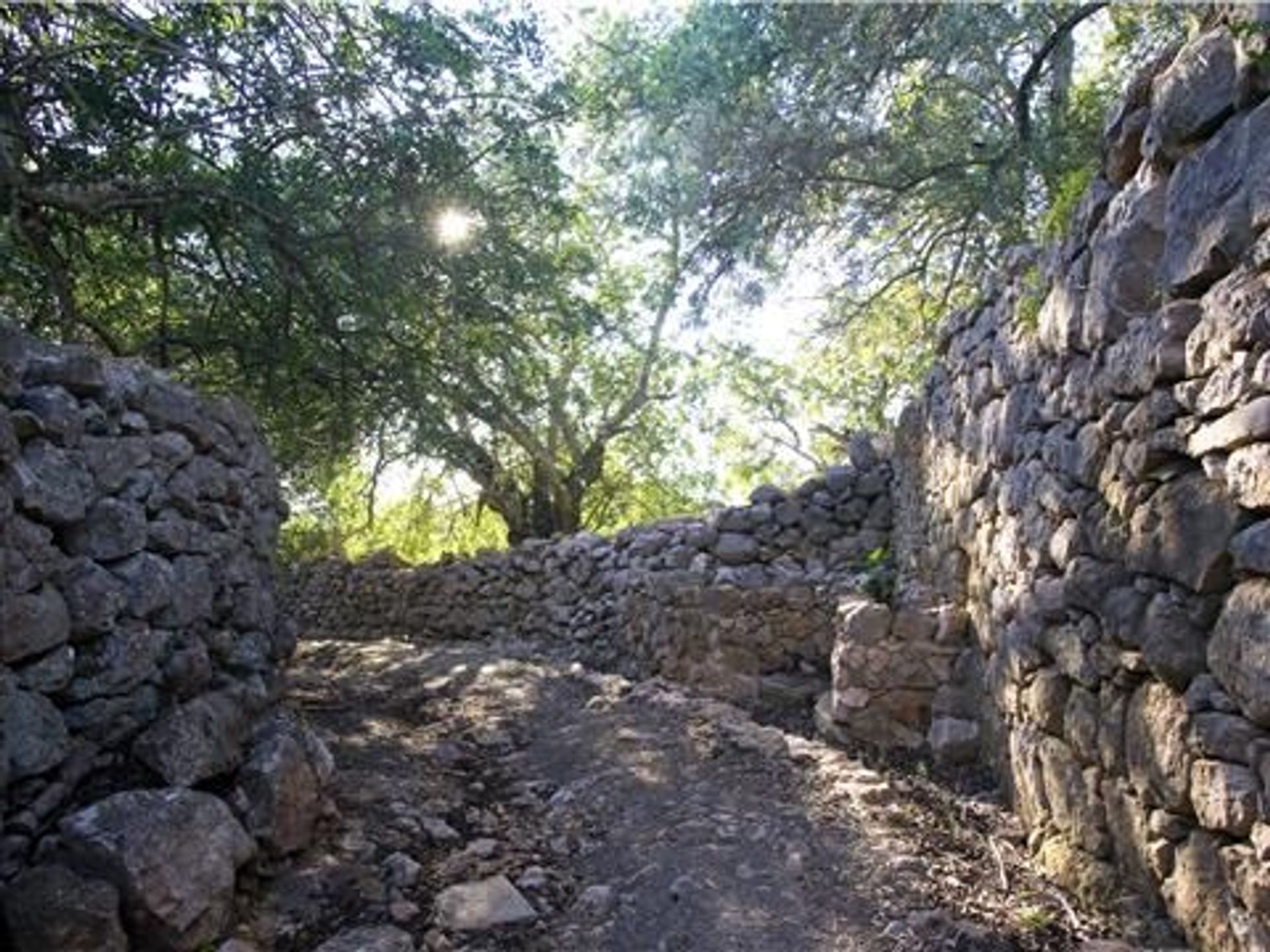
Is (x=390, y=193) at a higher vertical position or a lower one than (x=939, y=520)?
higher

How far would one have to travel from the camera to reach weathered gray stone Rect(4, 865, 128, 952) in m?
2.23

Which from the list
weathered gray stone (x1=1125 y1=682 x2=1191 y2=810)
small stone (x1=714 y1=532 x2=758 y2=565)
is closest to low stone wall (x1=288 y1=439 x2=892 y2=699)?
small stone (x1=714 y1=532 x2=758 y2=565)

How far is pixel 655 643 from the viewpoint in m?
6.69

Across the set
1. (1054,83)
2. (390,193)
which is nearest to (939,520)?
(390,193)

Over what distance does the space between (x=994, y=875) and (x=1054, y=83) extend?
698 centimetres

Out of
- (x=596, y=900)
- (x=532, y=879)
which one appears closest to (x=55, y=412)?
(x=532, y=879)

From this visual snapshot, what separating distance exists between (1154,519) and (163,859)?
276cm

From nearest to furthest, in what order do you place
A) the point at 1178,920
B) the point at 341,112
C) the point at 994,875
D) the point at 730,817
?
1. the point at 1178,920
2. the point at 994,875
3. the point at 730,817
4. the point at 341,112

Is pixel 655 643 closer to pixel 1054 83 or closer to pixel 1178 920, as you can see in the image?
pixel 1178 920

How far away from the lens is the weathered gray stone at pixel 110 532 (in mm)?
2930

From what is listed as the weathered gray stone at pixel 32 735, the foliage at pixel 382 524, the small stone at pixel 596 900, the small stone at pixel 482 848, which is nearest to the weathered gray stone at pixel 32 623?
the weathered gray stone at pixel 32 735

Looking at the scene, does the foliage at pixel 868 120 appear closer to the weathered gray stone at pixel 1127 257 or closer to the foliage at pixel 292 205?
the foliage at pixel 292 205

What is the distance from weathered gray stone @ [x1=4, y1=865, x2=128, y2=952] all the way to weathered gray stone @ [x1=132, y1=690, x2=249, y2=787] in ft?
1.62

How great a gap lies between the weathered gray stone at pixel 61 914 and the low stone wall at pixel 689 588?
3895mm
